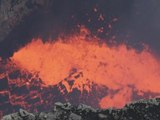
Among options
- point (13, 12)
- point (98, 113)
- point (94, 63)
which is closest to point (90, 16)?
point (94, 63)

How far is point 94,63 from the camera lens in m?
56.5

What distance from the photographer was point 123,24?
5588 cm

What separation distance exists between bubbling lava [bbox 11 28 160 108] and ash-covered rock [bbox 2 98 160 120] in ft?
139

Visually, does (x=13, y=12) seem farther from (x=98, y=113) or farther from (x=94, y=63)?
(x=98, y=113)

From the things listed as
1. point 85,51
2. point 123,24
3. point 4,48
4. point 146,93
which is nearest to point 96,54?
point 85,51

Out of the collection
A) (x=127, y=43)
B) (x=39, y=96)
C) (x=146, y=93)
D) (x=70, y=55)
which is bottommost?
(x=39, y=96)

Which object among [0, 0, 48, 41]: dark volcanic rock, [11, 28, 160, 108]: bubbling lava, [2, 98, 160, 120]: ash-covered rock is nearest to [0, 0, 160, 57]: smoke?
[0, 0, 48, 41]: dark volcanic rock

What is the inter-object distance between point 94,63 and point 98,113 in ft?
146

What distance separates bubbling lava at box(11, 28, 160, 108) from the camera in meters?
55.1

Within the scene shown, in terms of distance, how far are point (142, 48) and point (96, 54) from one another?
7.26 meters

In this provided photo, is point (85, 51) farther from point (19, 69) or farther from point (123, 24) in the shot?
point (19, 69)

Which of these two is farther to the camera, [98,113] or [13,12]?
[13,12]

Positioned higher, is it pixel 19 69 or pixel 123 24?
pixel 123 24

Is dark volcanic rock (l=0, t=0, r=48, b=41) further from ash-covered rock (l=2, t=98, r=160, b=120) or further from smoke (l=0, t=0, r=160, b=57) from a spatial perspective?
ash-covered rock (l=2, t=98, r=160, b=120)
